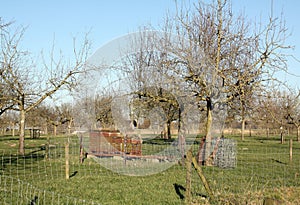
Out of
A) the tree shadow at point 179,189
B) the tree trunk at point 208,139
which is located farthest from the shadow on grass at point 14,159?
the tree trunk at point 208,139

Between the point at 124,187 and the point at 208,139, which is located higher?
the point at 208,139

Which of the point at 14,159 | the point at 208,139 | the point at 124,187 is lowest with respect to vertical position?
the point at 14,159

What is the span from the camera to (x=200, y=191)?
6.52 m

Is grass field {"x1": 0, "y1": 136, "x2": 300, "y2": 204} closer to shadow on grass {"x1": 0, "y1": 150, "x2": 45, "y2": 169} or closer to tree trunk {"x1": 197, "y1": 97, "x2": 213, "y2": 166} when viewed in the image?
shadow on grass {"x1": 0, "y1": 150, "x2": 45, "y2": 169}

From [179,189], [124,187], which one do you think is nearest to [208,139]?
[179,189]

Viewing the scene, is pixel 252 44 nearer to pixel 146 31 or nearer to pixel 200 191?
pixel 200 191

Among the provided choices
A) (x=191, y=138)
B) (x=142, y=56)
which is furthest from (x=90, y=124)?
(x=142, y=56)

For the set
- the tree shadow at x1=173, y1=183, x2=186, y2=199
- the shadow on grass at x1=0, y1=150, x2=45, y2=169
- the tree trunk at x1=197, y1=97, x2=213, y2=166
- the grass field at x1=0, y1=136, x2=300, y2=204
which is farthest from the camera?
the tree trunk at x1=197, y1=97, x2=213, y2=166

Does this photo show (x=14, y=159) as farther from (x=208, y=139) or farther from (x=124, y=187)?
(x=208, y=139)

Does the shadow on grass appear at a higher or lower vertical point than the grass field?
lower

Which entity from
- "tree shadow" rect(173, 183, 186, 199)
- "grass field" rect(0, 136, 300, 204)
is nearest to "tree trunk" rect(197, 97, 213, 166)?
"grass field" rect(0, 136, 300, 204)

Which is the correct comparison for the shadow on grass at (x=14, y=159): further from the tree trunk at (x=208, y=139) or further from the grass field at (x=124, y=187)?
the tree trunk at (x=208, y=139)

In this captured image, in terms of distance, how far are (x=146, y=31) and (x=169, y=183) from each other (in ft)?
32.8

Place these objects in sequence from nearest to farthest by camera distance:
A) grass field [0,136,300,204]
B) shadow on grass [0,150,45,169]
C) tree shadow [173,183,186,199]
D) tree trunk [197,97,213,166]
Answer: grass field [0,136,300,204] → tree shadow [173,183,186,199] → shadow on grass [0,150,45,169] → tree trunk [197,97,213,166]
